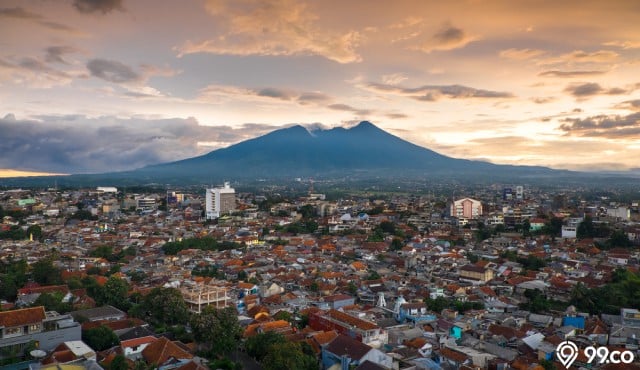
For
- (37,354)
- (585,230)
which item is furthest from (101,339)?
(585,230)

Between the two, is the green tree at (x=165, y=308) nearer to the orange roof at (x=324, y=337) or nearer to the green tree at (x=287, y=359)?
the orange roof at (x=324, y=337)

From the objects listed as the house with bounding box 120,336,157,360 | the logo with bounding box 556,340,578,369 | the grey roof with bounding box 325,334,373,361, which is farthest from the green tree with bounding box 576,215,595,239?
the house with bounding box 120,336,157,360

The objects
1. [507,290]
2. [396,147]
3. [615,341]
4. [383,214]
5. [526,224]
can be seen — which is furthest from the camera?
[396,147]

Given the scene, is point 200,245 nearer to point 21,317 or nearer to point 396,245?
point 396,245

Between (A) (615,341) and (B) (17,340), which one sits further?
(A) (615,341)

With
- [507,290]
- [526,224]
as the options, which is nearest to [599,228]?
[526,224]

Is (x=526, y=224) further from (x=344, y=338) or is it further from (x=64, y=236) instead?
(x=64, y=236)

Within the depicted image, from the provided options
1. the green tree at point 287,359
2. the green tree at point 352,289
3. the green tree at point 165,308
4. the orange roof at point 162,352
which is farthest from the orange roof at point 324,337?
the green tree at point 352,289
